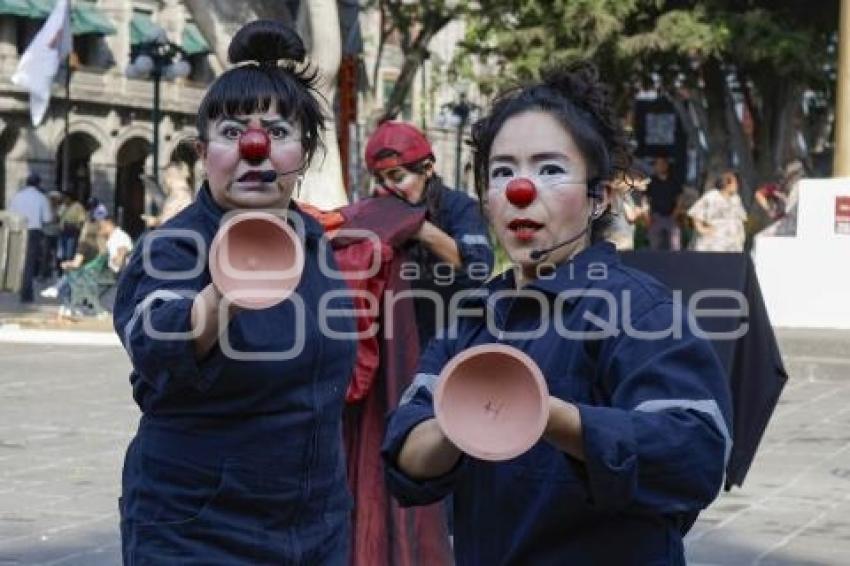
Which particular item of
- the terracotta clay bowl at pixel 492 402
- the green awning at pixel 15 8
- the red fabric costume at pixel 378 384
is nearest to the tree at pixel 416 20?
the green awning at pixel 15 8

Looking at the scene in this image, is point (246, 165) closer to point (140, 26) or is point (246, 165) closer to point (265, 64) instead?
point (265, 64)

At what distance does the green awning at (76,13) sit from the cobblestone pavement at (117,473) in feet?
94.5

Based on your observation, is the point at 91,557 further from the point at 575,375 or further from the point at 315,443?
the point at 575,375

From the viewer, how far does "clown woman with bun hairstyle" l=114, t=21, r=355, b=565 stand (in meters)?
3.65

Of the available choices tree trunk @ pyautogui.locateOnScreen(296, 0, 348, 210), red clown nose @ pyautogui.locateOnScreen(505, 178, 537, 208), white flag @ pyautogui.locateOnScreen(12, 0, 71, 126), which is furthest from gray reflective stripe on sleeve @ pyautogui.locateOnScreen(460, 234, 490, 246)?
white flag @ pyautogui.locateOnScreen(12, 0, 71, 126)

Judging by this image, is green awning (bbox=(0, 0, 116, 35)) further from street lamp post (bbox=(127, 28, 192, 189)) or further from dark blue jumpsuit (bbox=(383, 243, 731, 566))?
dark blue jumpsuit (bbox=(383, 243, 731, 566))

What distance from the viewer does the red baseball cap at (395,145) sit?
6.25 meters

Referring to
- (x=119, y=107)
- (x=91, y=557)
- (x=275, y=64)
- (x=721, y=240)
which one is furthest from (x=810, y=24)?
(x=275, y=64)

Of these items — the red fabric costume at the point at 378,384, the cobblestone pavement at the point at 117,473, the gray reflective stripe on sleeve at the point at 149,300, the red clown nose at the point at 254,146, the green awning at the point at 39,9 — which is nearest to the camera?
the gray reflective stripe on sleeve at the point at 149,300

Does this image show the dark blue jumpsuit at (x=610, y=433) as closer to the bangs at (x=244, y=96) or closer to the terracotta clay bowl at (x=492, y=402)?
the terracotta clay bowl at (x=492, y=402)

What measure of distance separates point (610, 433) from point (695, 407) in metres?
0.17

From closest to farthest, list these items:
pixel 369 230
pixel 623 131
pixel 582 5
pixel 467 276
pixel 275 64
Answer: pixel 623 131 < pixel 275 64 < pixel 369 230 < pixel 467 276 < pixel 582 5

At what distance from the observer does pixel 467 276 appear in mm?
6324

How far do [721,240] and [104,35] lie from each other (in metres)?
28.8
